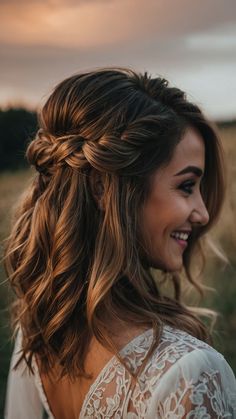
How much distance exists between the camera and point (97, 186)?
2.06m

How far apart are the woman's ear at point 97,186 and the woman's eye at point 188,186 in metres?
0.28

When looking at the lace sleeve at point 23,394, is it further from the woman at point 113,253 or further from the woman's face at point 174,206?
the woman's face at point 174,206

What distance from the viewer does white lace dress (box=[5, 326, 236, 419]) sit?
69.2 inches

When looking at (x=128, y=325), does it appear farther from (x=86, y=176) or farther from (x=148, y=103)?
(x=148, y=103)

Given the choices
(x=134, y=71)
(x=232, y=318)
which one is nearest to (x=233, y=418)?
(x=134, y=71)

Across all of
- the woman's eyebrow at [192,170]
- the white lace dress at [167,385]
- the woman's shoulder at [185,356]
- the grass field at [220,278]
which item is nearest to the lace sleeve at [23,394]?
the white lace dress at [167,385]

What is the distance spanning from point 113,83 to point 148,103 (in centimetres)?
13

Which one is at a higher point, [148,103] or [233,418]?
[148,103]

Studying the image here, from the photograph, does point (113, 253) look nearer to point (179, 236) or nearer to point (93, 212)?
point (93, 212)

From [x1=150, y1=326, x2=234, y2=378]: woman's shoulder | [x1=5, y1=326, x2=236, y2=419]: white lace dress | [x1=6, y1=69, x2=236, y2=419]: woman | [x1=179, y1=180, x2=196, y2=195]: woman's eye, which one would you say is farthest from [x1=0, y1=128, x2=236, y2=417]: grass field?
[x1=150, y1=326, x2=234, y2=378]: woman's shoulder

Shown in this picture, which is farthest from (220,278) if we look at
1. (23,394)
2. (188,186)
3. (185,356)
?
(185,356)

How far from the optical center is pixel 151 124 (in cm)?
209

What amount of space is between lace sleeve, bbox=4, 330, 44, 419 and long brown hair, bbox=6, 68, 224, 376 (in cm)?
25

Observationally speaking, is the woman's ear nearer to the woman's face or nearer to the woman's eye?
the woman's face
